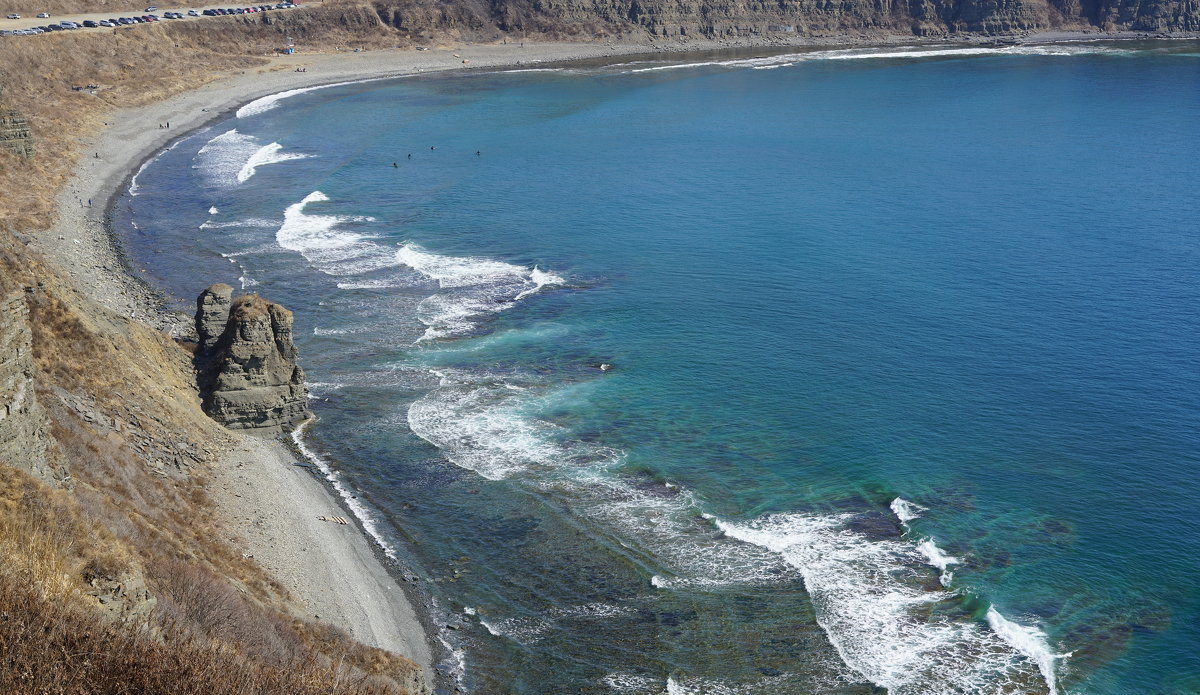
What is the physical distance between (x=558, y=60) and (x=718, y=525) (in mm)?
165979

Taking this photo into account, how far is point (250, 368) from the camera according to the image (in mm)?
47188

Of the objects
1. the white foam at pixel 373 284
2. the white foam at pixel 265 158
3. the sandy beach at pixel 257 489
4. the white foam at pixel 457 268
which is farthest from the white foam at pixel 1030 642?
the white foam at pixel 265 158

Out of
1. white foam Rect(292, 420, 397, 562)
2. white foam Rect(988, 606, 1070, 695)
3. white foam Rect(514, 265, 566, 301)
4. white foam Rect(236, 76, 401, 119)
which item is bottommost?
white foam Rect(988, 606, 1070, 695)

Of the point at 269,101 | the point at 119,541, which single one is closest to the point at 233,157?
the point at 269,101

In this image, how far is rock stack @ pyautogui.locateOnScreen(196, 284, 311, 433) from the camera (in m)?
46.3

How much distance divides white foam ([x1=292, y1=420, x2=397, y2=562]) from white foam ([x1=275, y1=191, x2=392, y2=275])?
2760cm

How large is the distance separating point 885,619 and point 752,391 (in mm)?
20383

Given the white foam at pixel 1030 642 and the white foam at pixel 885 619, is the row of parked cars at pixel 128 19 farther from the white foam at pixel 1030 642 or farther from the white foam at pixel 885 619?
the white foam at pixel 1030 642

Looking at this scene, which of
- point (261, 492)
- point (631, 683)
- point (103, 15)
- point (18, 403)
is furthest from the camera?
point (103, 15)

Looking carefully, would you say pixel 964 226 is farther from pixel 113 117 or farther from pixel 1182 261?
pixel 113 117

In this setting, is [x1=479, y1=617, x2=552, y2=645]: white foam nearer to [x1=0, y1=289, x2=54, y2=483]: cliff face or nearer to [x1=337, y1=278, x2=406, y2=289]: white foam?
[x1=0, y1=289, x2=54, y2=483]: cliff face

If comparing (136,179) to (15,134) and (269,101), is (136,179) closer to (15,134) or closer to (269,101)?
(15,134)

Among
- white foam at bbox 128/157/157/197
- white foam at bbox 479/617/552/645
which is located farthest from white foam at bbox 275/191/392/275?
white foam at bbox 479/617/552/645

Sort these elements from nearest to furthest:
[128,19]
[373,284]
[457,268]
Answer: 1. [373,284]
2. [457,268]
3. [128,19]
